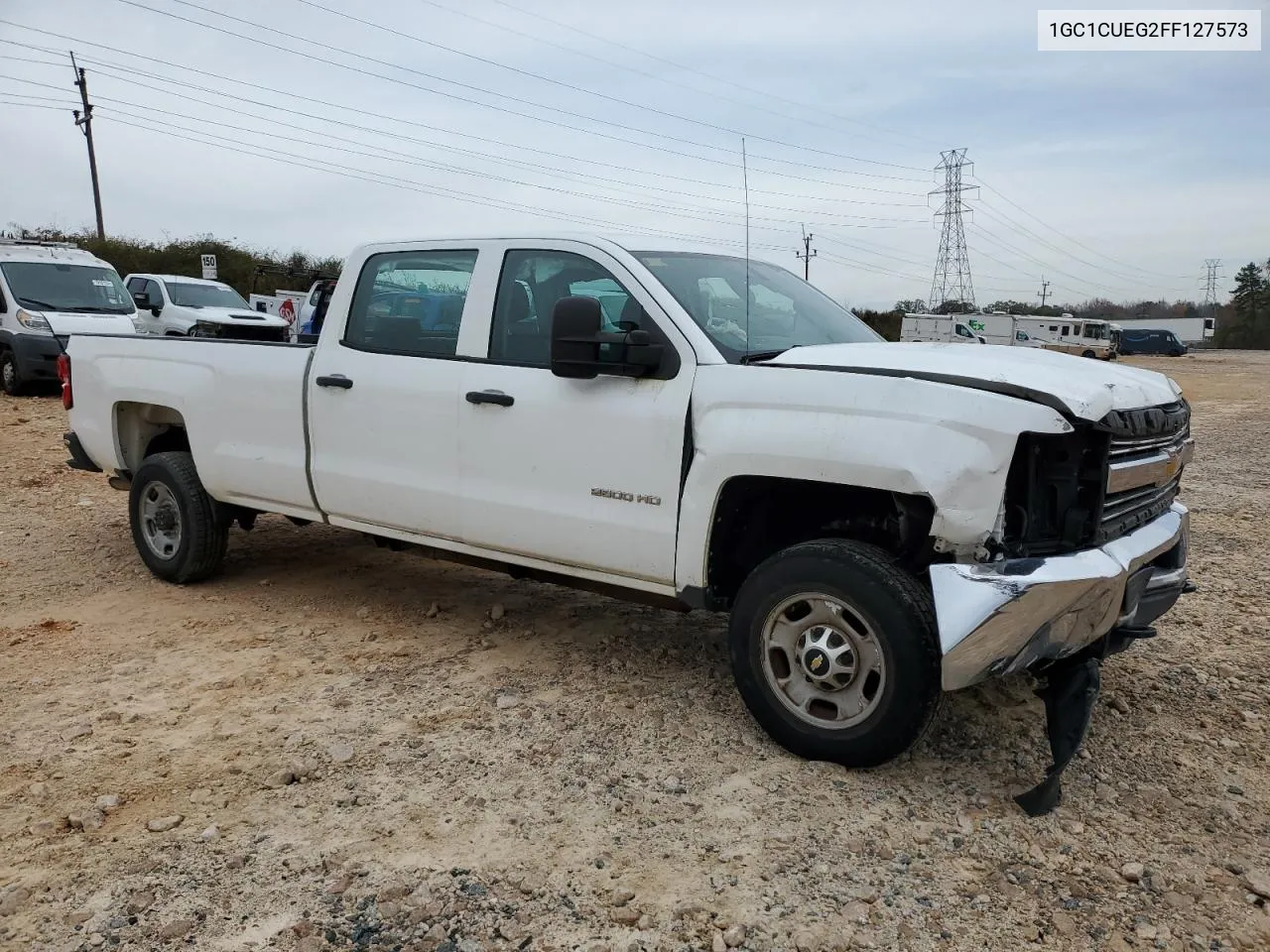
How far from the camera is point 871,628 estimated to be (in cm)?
339

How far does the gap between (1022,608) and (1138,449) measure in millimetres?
863

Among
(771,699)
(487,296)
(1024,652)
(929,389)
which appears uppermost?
(487,296)

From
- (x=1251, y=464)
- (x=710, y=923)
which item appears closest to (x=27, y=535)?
(x=710, y=923)

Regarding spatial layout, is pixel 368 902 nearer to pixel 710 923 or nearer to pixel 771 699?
pixel 710 923

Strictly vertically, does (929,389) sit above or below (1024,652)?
above

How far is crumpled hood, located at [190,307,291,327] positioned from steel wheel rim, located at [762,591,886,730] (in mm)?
14687

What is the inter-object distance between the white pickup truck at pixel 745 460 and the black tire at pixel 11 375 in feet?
36.4

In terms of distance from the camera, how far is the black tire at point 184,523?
5.72 metres

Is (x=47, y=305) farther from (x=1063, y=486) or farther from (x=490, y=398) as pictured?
(x=1063, y=486)

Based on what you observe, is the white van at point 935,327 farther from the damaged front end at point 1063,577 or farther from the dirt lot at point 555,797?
the damaged front end at point 1063,577

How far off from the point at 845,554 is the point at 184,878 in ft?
7.43

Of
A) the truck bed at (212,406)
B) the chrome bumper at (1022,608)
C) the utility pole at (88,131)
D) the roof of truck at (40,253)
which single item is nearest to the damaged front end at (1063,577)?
the chrome bumper at (1022,608)

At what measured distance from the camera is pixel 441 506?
4621 mm

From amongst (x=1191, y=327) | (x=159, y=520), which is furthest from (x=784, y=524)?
(x=1191, y=327)
